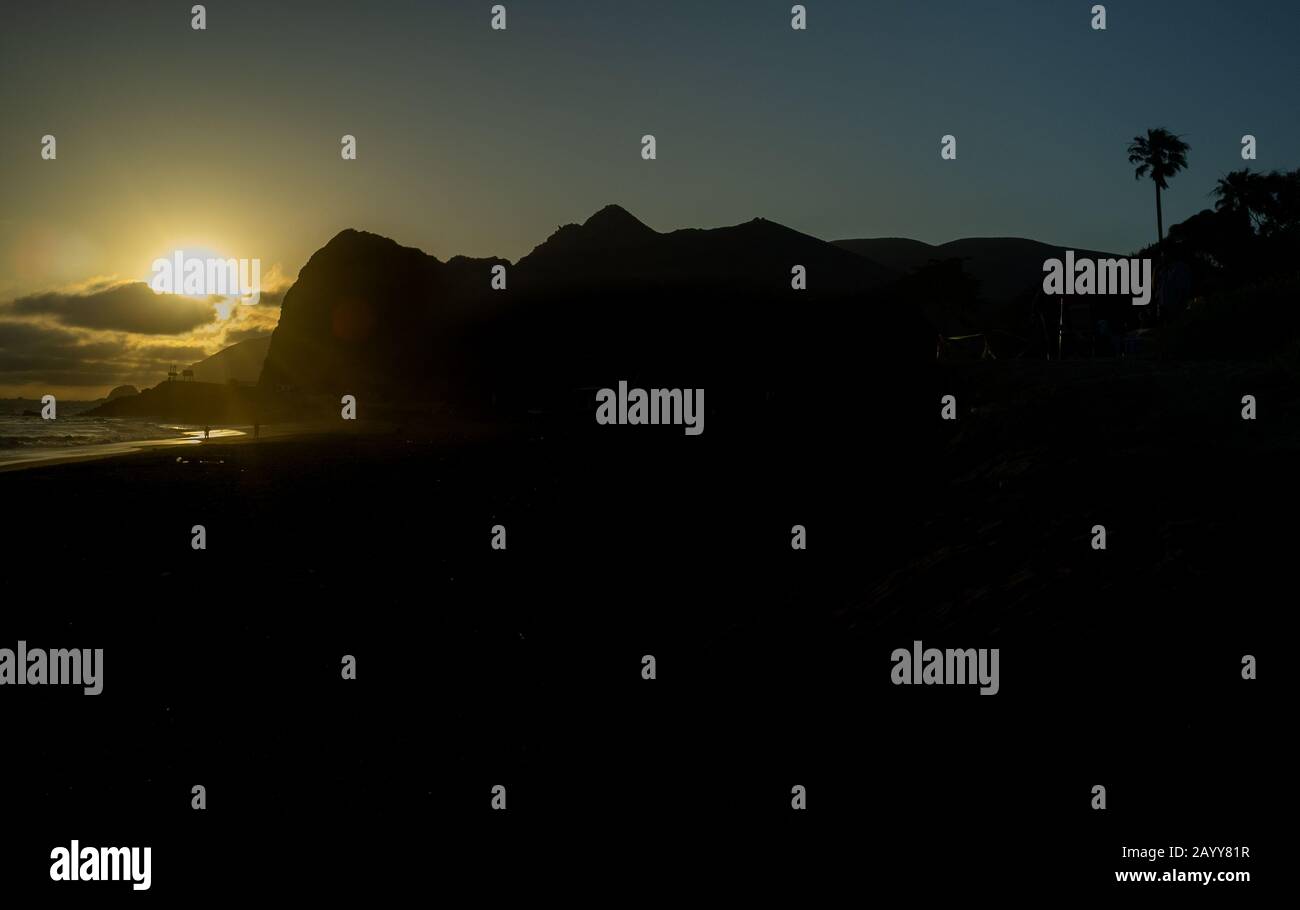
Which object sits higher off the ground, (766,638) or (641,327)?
(641,327)

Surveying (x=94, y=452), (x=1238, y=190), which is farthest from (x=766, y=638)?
(x=1238, y=190)

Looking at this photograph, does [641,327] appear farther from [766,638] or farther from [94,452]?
[766,638]

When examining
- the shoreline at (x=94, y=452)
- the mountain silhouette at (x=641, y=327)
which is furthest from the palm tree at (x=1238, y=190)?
the shoreline at (x=94, y=452)

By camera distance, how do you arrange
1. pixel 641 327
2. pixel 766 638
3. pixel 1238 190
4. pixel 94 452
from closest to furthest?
pixel 766 638, pixel 94 452, pixel 1238 190, pixel 641 327

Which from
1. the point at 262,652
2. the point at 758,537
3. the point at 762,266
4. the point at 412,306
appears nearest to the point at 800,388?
the point at 758,537

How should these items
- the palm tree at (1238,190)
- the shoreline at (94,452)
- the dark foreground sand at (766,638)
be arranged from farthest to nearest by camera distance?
the palm tree at (1238,190) < the shoreline at (94,452) < the dark foreground sand at (766,638)

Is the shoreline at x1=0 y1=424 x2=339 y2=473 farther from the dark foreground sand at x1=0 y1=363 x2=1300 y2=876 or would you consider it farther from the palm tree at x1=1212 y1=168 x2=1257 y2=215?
the palm tree at x1=1212 y1=168 x2=1257 y2=215

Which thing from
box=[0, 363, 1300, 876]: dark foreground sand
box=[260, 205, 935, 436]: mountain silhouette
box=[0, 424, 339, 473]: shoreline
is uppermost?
box=[260, 205, 935, 436]: mountain silhouette

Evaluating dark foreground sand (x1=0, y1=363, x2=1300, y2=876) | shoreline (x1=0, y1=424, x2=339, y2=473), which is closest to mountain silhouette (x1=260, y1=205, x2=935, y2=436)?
dark foreground sand (x1=0, y1=363, x2=1300, y2=876)

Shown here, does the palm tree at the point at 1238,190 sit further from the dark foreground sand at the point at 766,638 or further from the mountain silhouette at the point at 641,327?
the dark foreground sand at the point at 766,638

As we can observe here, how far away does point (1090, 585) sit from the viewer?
6574mm

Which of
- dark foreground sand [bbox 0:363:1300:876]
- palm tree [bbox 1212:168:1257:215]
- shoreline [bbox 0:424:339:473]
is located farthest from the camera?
palm tree [bbox 1212:168:1257:215]

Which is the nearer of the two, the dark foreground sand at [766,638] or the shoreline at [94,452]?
the dark foreground sand at [766,638]
